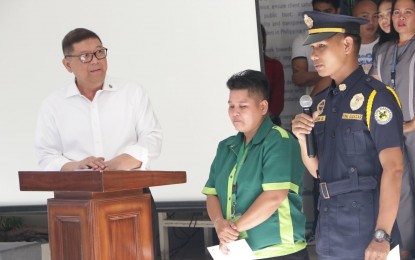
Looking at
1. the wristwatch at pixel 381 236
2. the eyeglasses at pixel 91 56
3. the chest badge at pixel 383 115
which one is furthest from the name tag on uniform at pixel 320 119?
the eyeglasses at pixel 91 56

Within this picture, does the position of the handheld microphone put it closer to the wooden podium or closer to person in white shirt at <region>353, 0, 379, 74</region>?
the wooden podium

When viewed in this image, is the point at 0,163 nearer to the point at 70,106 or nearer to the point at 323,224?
the point at 70,106

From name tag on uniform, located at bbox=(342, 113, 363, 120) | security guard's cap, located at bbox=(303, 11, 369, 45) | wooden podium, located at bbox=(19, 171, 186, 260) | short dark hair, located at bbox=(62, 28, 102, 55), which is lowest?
wooden podium, located at bbox=(19, 171, 186, 260)

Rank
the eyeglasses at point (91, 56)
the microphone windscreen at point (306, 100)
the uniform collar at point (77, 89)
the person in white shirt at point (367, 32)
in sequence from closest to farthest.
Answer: the microphone windscreen at point (306, 100) → the eyeglasses at point (91, 56) → the uniform collar at point (77, 89) → the person in white shirt at point (367, 32)

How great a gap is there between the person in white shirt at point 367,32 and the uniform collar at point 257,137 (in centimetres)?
177

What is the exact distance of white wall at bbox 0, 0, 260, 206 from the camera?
390 cm

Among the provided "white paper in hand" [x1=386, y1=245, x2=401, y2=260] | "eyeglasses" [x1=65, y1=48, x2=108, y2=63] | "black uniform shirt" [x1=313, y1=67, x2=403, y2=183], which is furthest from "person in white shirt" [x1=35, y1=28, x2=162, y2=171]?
"white paper in hand" [x1=386, y1=245, x2=401, y2=260]

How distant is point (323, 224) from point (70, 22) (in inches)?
92.5

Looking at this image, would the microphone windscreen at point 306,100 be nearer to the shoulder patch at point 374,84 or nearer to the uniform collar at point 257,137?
the shoulder patch at point 374,84

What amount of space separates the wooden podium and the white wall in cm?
147

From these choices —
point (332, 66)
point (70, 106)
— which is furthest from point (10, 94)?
point (332, 66)

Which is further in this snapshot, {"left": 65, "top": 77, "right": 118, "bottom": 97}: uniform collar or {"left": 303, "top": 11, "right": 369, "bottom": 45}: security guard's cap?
{"left": 65, "top": 77, "right": 118, "bottom": 97}: uniform collar

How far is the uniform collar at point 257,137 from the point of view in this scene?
2598mm

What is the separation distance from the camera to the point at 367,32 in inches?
171
